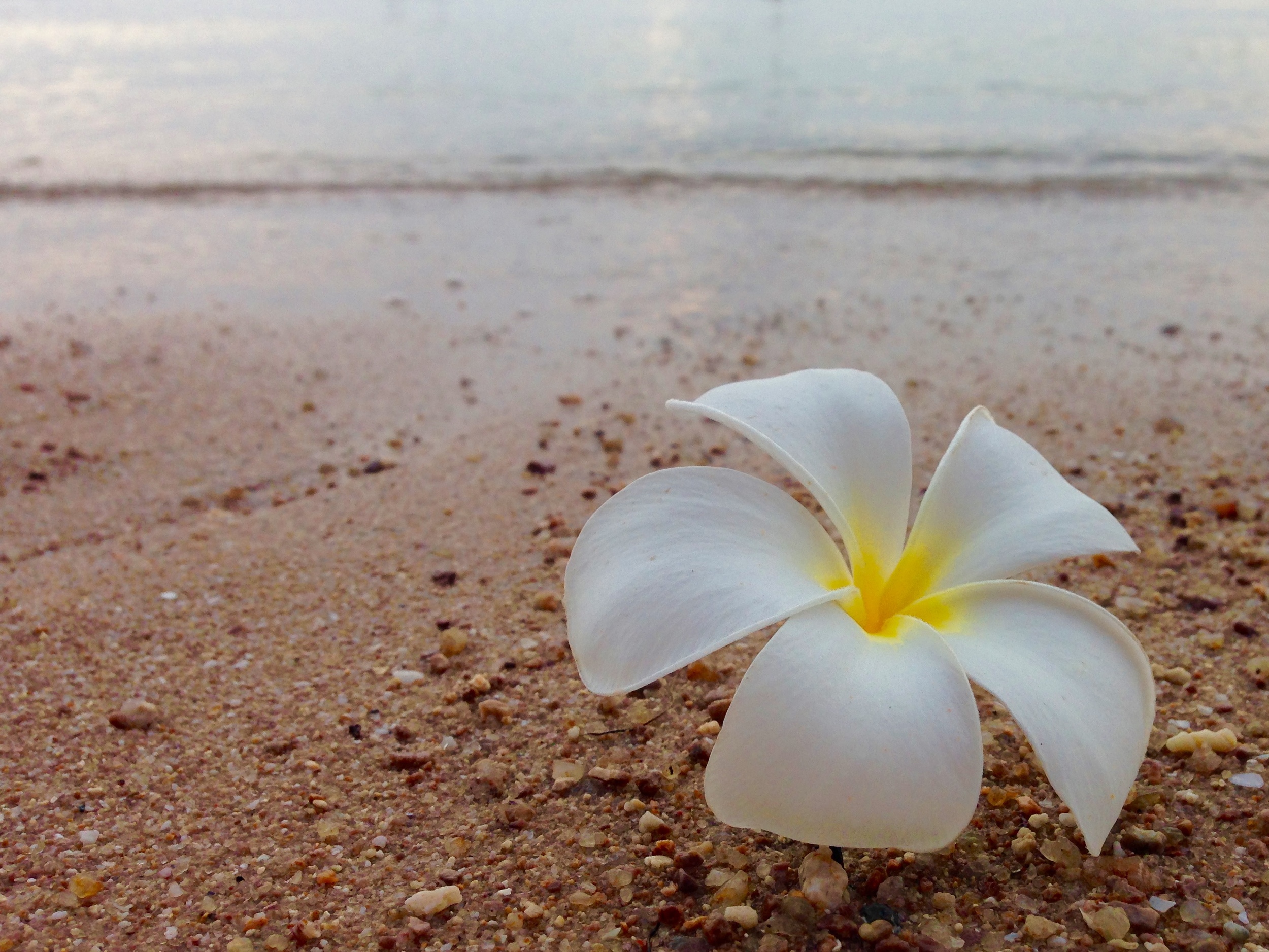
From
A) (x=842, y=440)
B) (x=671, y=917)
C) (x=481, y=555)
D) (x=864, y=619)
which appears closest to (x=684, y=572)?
(x=864, y=619)

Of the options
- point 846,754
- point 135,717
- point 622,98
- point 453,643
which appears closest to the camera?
point 846,754

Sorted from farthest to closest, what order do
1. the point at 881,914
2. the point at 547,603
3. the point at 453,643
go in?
1. the point at 547,603
2. the point at 453,643
3. the point at 881,914

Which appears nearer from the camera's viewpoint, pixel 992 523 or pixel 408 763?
pixel 992 523

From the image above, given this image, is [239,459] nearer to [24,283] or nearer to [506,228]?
[24,283]

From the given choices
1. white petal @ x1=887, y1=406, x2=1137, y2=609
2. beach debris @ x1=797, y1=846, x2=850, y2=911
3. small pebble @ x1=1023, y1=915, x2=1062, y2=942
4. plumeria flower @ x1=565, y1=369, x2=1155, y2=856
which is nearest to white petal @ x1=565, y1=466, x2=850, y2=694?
plumeria flower @ x1=565, y1=369, x2=1155, y2=856

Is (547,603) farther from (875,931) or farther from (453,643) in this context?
(875,931)

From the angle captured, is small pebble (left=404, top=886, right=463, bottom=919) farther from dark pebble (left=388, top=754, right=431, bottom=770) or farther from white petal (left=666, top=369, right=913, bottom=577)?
white petal (left=666, top=369, right=913, bottom=577)

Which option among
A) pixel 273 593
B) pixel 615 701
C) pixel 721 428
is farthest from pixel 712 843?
pixel 721 428
